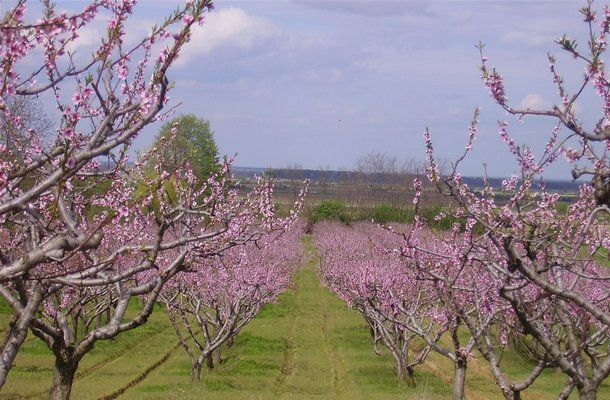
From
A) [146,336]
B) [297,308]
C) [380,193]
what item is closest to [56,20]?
[146,336]

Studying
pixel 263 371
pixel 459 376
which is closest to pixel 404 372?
pixel 263 371

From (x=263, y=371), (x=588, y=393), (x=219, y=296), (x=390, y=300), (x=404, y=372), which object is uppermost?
(x=588, y=393)

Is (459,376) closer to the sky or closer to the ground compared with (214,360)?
closer to the sky

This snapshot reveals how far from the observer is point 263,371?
2233 centimetres

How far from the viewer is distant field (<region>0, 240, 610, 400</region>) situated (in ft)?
63.6

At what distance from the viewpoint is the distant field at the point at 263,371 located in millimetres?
19375

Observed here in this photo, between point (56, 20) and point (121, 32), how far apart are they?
30.3 inches

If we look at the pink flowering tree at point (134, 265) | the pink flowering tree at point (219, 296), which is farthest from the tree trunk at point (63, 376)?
the pink flowering tree at point (219, 296)

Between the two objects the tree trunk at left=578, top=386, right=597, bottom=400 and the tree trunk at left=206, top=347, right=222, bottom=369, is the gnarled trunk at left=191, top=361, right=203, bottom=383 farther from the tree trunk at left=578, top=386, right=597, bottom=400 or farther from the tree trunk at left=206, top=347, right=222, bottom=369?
the tree trunk at left=578, top=386, right=597, bottom=400

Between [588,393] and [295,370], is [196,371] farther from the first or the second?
[588,393]

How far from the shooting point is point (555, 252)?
864cm

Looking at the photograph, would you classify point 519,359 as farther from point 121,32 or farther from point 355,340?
point 121,32

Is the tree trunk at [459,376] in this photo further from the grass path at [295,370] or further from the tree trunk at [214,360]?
the tree trunk at [214,360]

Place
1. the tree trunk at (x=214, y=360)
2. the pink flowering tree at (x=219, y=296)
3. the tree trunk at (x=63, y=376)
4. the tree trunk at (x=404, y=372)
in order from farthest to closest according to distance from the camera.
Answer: the tree trunk at (x=214, y=360)
the tree trunk at (x=404, y=372)
the pink flowering tree at (x=219, y=296)
the tree trunk at (x=63, y=376)
